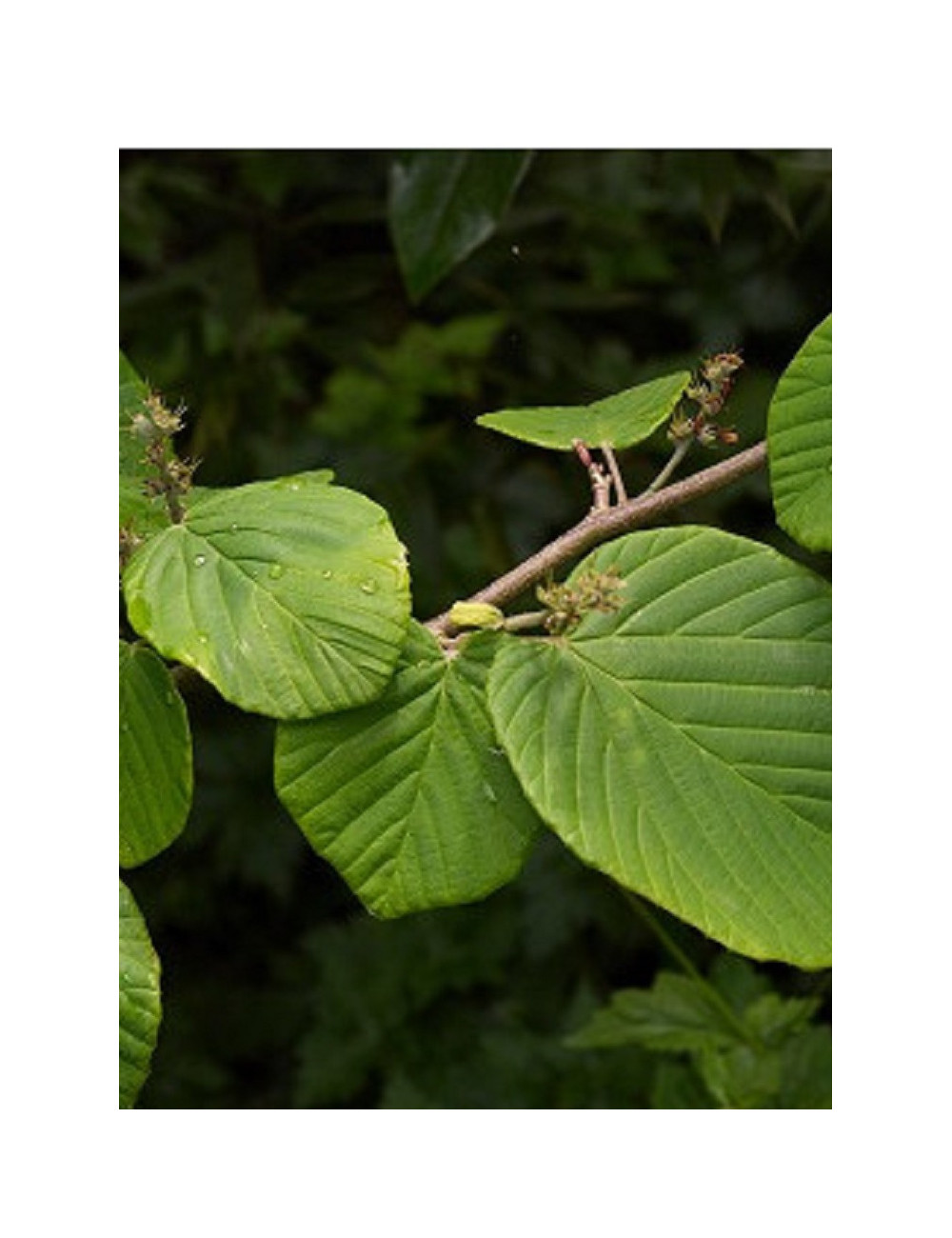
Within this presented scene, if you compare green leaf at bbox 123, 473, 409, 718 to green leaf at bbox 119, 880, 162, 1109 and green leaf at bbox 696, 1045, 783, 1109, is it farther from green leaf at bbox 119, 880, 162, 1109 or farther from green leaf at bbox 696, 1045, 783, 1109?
green leaf at bbox 696, 1045, 783, 1109

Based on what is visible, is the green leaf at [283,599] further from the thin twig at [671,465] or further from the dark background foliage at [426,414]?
the dark background foliage at [426,414]

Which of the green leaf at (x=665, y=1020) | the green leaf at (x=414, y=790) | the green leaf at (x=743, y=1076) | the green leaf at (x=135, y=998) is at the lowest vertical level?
the green leaf at (x=743, y=1076)

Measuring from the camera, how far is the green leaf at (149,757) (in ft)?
2.25

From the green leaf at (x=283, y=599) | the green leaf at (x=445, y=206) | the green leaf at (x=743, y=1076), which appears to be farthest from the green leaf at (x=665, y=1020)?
the green leaf at (x=283, y=599)

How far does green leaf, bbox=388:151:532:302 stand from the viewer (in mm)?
1187

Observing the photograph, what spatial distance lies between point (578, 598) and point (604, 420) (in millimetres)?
110

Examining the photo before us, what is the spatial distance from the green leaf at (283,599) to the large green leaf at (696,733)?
0.05m

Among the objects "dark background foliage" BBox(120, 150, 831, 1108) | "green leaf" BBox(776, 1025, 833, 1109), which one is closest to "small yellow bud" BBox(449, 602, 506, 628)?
"green leaf" BBox(776, 1025, 833, 1109)

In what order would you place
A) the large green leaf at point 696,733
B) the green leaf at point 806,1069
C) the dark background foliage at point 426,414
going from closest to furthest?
the large green leaf at point 696,733
the green leaf at point 806,1069
the dark background foliage at point 426,414

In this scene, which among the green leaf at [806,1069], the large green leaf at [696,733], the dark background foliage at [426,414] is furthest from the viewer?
the dark background foliage at [426,414]

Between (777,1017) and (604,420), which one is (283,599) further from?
(777,1017)

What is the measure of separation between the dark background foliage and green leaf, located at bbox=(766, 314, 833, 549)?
682mm
